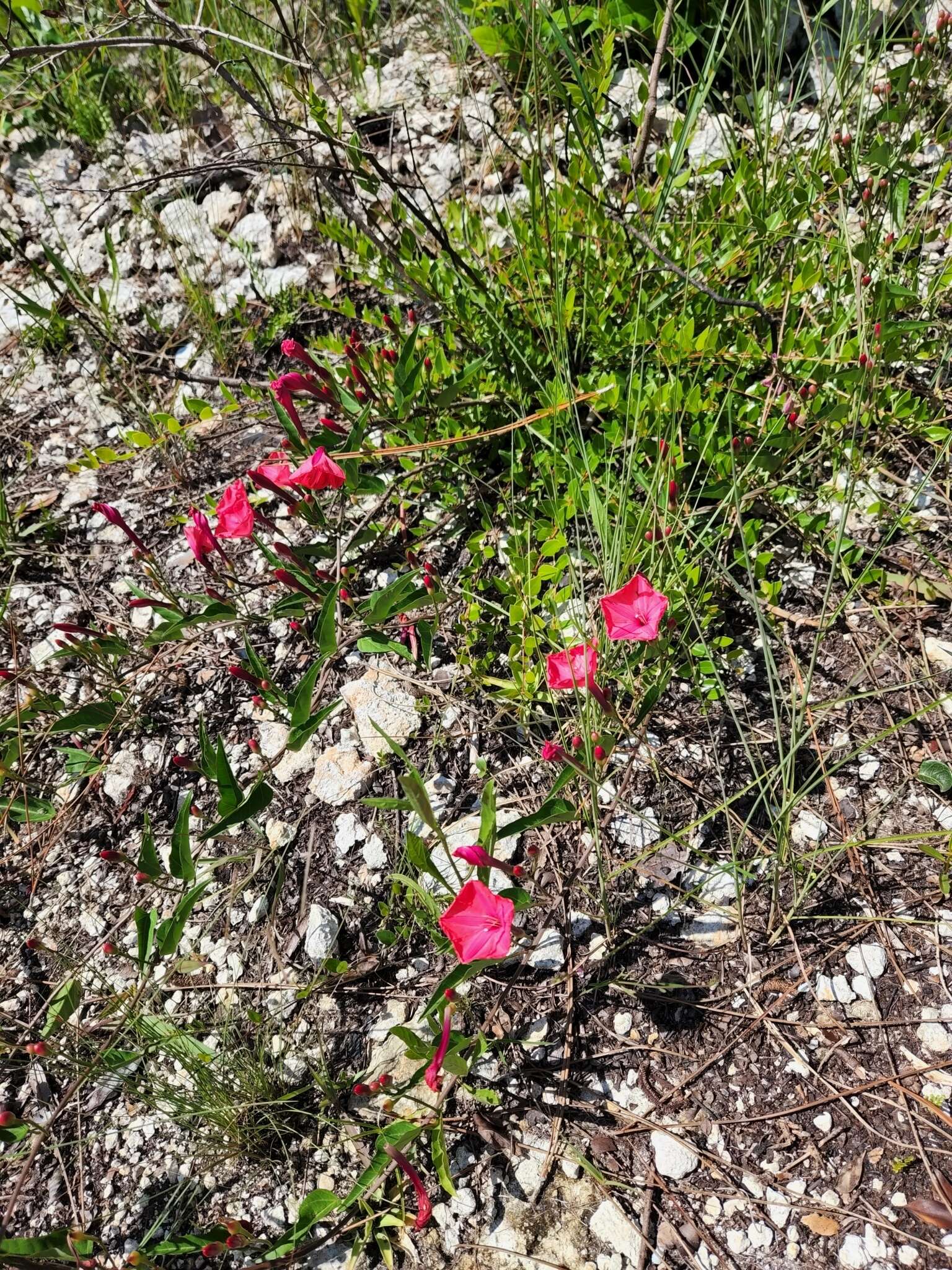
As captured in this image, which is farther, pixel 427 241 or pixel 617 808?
pixel 427 241

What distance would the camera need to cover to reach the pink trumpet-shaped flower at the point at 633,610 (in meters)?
1.60

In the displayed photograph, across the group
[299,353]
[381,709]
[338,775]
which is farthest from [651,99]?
[338,775]

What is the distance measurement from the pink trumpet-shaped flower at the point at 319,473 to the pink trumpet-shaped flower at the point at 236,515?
13cm

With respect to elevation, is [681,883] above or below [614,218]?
below

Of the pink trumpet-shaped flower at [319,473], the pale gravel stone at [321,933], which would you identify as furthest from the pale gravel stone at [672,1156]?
the pink trumpet-shaped flower at [319,473]

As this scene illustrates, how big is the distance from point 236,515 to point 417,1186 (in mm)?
1338

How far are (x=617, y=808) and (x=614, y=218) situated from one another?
150 centimetres

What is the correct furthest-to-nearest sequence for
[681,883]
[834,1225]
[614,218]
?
[614,218] < [681,883] < [834,1225]

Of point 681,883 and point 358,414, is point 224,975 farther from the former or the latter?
point 358,414

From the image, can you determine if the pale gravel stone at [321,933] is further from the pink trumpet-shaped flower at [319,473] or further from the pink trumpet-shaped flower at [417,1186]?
the pink trumpet-shaped flower at [319,473]

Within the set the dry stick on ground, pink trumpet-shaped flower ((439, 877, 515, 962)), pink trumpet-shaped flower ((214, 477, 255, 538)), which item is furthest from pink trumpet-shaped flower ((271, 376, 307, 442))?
pink trumpet-shaped flower ((439, 877, 515, 962))

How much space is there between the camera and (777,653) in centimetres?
199

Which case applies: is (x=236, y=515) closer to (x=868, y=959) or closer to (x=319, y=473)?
(x=319, y=473)

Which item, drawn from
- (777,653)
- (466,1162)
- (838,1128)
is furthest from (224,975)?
(777,653)
